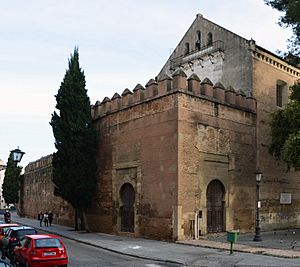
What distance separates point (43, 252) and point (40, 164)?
113 ft

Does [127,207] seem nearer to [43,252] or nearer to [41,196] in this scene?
[43,252]

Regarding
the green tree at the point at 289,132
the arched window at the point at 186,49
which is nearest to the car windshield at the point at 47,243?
the green tree at the point at 289,132

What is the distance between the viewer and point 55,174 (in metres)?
30.7

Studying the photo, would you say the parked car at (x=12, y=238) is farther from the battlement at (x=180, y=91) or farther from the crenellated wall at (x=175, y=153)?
the battlement at (x=180, y=91)

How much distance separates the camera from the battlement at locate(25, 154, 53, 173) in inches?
1763

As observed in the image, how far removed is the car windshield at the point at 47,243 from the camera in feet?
48.4

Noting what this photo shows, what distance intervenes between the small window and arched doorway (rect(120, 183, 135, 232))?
1250 centimetres

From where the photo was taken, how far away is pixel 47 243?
14.9 m

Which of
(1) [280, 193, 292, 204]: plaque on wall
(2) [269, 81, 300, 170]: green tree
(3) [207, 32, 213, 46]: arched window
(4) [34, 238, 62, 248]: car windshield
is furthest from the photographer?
(3) [207, 32, 213, 46]: arched window

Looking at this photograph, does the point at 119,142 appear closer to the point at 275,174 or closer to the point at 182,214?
the point at 182,214

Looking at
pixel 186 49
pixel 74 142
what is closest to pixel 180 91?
pixel 74 142

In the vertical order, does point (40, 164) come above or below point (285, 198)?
above

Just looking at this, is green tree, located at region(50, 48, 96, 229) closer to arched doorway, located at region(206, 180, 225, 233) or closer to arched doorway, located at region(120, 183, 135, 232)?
arched doorway, located at region(120, 183, 135, 232)

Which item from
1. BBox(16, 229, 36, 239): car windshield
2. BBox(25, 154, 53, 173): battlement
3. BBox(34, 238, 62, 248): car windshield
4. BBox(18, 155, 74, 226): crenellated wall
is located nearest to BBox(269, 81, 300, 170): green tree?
BBox(34, 238, 62, 248): car windshield
